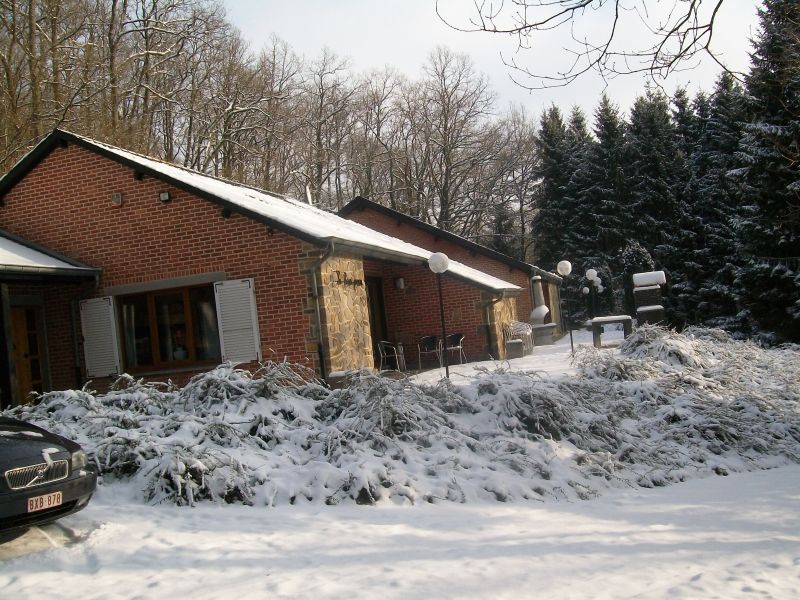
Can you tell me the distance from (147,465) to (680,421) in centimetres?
641

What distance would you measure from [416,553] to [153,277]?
855cm

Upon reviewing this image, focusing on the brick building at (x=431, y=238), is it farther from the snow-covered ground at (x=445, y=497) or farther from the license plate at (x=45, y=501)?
the license plate at (x=45, y=501)

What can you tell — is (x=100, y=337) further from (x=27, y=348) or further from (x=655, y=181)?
(x=655, y=181)

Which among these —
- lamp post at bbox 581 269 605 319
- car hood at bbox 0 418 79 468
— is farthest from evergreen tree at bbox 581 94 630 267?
car hood at bbox 0 418 79 468

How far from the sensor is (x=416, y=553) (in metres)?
4.44

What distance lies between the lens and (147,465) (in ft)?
19.0

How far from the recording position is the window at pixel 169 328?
1143 centimetres

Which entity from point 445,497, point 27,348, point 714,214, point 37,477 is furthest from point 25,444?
point 714,214

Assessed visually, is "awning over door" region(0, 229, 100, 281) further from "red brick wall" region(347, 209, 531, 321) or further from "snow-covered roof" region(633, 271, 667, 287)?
"snow-covered roof" region(633, 271, 667, 287)

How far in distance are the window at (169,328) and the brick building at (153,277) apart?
2cm

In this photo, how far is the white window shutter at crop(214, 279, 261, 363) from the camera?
11023 millimetres

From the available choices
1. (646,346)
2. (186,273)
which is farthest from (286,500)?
(646,346)

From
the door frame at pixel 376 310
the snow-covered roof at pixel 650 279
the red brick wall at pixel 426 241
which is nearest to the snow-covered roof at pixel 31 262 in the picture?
the door frame at pixel 376 310

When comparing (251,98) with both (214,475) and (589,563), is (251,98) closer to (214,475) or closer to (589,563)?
(214,475)
